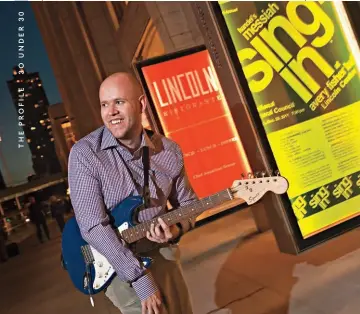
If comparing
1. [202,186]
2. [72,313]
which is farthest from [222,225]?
[72,313]

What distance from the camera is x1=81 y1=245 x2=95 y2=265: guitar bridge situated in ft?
7.93

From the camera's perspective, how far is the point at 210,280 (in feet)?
A: 17.7

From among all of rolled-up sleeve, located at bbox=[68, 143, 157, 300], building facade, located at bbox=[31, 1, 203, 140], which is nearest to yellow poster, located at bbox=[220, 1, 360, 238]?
building facade, located at bbox=[31, 1, 203, 140]

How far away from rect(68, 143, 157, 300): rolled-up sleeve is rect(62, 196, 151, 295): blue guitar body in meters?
0.11

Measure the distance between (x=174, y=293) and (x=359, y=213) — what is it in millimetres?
3357

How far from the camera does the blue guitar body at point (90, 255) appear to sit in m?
2.35

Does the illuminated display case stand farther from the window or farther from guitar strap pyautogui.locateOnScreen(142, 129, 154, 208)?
the window

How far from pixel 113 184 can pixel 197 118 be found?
176 inches

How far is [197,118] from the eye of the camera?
6.70m

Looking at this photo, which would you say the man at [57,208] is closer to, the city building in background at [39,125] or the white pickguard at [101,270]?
the white pickguard at [101,270]

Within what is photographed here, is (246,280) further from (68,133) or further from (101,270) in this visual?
(68,133)

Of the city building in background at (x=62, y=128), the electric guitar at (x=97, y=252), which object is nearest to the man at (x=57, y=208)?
the electric guitar at (x=97, y=252)

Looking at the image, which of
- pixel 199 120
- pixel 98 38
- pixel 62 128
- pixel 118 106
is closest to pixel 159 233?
pixel 118 106

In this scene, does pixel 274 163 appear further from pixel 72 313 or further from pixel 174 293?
pixel 72 313
